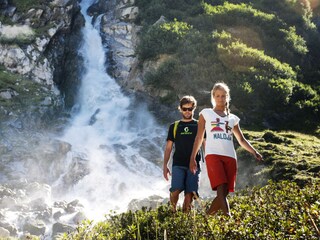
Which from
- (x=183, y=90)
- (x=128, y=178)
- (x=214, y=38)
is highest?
(x=214, y=38)

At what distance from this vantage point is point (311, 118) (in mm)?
26969

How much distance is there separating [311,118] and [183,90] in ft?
27.8

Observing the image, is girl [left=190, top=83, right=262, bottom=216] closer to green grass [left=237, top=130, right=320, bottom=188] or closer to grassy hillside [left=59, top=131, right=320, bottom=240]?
grassy hillside [left=59, top=131, right=320, bottom=240]

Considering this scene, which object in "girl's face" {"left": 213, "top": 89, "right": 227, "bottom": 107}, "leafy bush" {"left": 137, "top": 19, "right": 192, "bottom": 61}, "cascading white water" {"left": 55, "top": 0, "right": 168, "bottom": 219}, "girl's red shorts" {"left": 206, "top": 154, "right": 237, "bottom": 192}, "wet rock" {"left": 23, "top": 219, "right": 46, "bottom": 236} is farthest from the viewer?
"leafy bush" {"left": 137, "top": 19, "right": 192, "bottom": 61}

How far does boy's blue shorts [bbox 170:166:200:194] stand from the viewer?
730cm

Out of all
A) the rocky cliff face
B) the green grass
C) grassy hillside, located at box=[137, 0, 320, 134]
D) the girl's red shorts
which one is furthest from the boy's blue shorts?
the rocky cliff face

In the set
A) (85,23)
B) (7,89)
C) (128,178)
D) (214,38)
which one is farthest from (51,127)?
(85,23)

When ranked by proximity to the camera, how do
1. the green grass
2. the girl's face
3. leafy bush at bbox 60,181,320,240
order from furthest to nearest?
the green grass
the girl's face
leafy bush at bbox 60,181,320,240

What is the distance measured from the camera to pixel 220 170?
20.8 feet

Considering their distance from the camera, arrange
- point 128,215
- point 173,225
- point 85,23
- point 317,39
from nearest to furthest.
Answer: point 173,225 < point 128,215 < point 317,39 < point 85,23

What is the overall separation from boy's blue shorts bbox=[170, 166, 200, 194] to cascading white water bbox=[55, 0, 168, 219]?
Answer: 11306 mm

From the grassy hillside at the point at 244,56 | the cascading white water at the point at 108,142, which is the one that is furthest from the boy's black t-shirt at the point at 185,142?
the grassy hillside at the point at 244,56

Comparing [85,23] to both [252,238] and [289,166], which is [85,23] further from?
[252,238]

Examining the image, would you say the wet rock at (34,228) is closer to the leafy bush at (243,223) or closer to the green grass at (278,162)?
the green grass at (278,162)
